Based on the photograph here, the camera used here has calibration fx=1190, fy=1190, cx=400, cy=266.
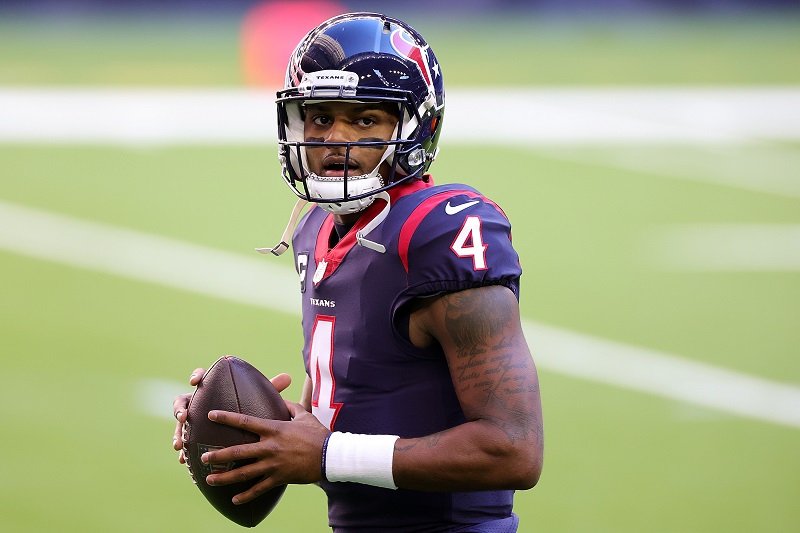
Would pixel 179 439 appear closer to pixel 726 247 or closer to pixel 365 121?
pixel 365 121

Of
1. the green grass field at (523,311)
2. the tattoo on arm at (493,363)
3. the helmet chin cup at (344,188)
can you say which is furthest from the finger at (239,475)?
the green grass field at (523,311)

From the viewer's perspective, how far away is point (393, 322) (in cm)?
247

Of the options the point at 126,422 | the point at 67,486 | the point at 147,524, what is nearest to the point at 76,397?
the point at 126,422

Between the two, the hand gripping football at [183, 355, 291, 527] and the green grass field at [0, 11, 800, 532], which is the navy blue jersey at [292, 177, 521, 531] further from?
the green grass field at [0, 11, 800, 532]

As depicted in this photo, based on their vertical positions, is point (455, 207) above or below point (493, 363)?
above

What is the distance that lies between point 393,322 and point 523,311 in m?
3.94

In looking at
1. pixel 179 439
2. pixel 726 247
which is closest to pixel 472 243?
pixel 179 439

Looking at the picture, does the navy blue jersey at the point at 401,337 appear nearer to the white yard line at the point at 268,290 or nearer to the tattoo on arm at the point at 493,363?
the tattoo on arm at the point at 493,363

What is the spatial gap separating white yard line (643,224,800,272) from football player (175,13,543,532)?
453 cm

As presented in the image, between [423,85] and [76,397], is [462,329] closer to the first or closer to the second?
[423,85]

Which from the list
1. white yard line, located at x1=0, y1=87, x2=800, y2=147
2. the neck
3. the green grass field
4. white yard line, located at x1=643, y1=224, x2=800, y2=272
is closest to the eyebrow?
the neck

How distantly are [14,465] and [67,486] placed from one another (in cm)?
30

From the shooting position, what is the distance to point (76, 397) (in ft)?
17.9

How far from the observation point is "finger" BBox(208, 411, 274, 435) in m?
2.42
